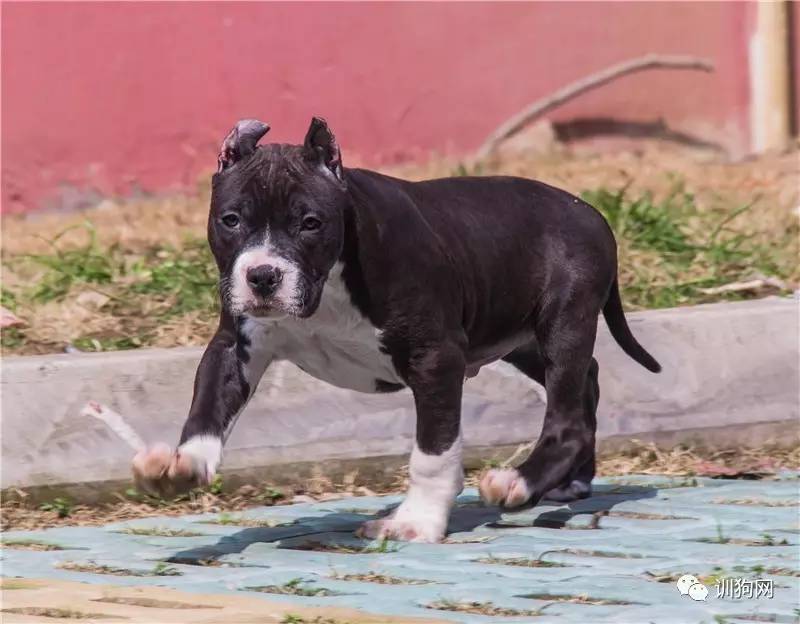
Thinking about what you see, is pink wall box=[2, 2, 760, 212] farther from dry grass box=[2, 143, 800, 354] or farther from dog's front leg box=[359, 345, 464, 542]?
dog's front leg box=[359, 345, 464, 542]

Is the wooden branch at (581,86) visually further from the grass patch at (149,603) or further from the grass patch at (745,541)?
the grass patch at (149,603)

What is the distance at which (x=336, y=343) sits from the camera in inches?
211

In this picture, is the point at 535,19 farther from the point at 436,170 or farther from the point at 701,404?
the point at 701,404

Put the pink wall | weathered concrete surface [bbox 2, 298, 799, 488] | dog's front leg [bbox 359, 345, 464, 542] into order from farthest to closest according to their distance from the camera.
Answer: the pink wall
weathered concrete surface [bbox 2, 298, 799, 488]
dog's front leg [bbox 359, 345, 464, 542]

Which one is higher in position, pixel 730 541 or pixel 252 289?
pixel 252 289

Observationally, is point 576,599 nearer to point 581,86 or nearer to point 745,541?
point 745,541

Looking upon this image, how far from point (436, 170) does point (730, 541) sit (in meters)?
4.98

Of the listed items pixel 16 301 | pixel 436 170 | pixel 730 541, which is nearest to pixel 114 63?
pixel 436 170

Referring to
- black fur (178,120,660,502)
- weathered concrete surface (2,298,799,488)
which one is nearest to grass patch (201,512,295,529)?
weathered concrete surface (2,298,799,488)

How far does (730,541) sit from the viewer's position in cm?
541

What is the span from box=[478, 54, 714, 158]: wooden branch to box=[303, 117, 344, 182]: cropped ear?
542 centimetres

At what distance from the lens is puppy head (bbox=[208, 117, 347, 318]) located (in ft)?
16.0

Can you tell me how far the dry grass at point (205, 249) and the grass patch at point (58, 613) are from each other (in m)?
2.41

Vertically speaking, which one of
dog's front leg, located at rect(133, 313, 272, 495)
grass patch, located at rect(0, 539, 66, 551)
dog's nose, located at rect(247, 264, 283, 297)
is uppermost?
dog's nose, located at rect(247, 264, 283, 297)
